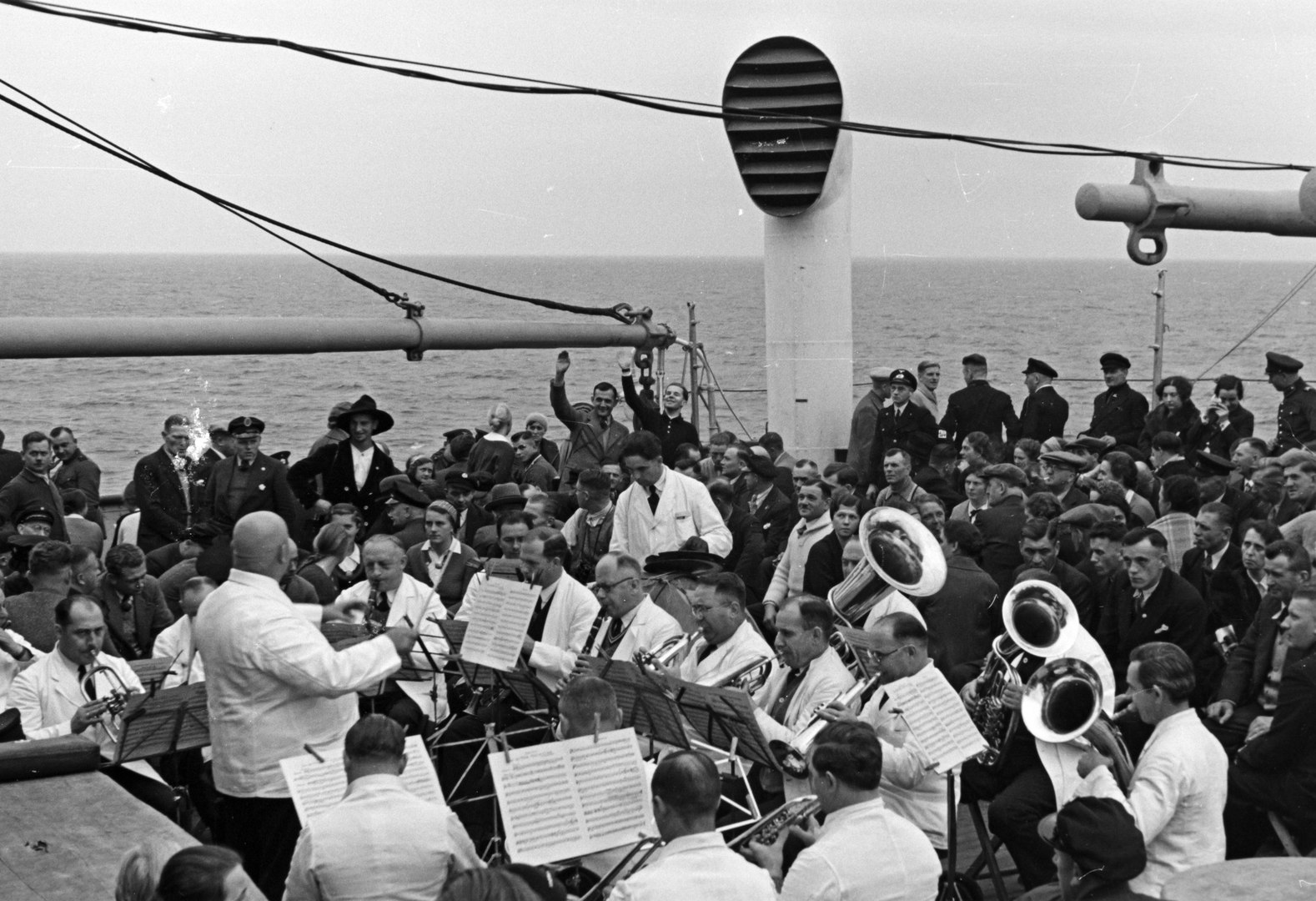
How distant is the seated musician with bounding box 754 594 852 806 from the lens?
6848 mm

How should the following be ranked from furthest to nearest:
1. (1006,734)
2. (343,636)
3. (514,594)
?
(343,636), (514,594), (1006,734)

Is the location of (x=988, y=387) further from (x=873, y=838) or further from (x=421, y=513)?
(x=873, y=838)

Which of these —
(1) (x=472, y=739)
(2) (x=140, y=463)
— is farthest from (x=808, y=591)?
(2) (x=140, y=463)

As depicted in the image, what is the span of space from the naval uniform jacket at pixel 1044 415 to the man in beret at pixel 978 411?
118 millimetres

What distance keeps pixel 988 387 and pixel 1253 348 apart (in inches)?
2828

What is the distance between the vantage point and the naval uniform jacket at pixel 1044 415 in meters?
13.9

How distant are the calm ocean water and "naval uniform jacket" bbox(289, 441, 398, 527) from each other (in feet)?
57.2

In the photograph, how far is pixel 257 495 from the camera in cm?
1081

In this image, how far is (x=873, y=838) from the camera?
493 cm

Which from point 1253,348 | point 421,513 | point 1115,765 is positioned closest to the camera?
point 1115,765

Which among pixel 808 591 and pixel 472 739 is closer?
pixel 472 739

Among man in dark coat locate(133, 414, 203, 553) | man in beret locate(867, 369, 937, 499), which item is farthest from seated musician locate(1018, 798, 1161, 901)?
man in dark coat locate(133, 414, 203, 553)

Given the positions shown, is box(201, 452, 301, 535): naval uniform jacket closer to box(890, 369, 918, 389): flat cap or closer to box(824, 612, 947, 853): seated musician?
box(890, 369, 918, 389): flat cap

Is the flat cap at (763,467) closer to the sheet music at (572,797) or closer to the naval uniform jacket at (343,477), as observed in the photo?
the naval uniform jacket at (343,477)
